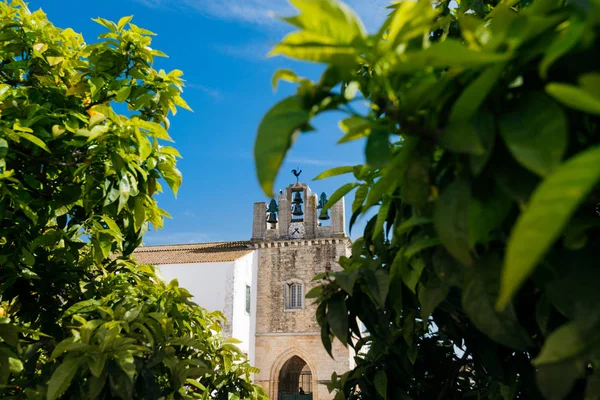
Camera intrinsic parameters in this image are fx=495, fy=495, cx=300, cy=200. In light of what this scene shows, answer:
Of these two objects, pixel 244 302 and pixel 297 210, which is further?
pixel 297 210

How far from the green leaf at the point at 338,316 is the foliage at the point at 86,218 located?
1095 mm

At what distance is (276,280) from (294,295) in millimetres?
1166

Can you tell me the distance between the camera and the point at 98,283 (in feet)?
12.3

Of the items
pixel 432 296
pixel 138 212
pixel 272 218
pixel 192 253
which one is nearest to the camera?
pixel 432 296

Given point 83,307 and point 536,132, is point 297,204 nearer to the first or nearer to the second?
point 83,307

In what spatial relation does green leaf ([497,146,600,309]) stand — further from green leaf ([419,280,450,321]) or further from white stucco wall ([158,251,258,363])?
white stucco wall ([158,251,258,363])

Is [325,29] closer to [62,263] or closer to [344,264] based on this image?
[344,264]

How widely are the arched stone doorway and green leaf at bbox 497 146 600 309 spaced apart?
24.2 m

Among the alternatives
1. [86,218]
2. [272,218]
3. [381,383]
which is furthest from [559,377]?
[272,218]

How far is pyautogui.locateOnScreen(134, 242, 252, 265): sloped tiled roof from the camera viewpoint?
76.1 ft

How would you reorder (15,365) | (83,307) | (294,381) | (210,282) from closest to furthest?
(15,365), (83,307), (210,282), (294,381)

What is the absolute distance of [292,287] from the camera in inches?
976

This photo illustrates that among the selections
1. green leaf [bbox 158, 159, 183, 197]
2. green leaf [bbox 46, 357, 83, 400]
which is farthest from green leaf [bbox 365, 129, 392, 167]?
green leaf [bbox 158, 159, 183, 197]

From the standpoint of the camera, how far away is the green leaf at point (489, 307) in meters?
0.87
